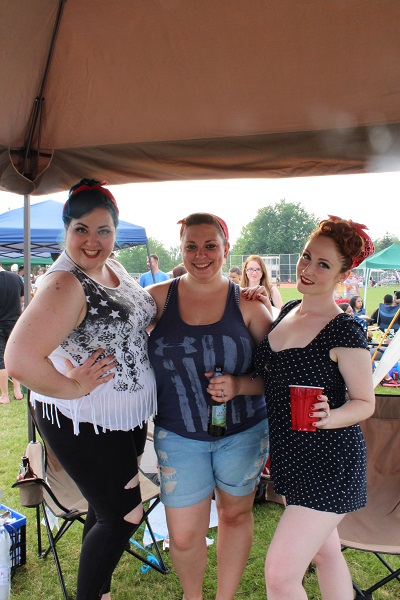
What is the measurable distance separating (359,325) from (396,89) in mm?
1272

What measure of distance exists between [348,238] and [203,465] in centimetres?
120

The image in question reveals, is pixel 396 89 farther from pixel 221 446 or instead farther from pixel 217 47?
pixel 221 446

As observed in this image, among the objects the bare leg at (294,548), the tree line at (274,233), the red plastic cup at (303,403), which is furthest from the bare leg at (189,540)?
the tree line at (274,233)

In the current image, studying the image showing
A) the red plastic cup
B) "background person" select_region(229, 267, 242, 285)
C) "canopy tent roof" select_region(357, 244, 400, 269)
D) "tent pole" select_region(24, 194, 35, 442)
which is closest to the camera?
the red plastic cup

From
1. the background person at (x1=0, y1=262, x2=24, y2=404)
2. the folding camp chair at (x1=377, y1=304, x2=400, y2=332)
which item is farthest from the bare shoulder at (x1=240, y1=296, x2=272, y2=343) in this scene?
the folding camp chair at (x1=377, y1=304, x2=400, y2=332)

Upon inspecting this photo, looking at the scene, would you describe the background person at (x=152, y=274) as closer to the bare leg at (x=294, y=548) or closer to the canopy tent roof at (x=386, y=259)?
the bare leg at (x=294, y=548)

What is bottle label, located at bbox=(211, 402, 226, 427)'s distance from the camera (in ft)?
6.52

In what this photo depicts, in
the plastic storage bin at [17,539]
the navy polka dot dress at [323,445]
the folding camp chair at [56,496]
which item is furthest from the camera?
the plastic storage bin at [17,539]

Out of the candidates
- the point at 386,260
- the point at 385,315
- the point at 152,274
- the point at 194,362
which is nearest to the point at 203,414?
the point at 194,362

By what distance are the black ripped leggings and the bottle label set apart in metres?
0.40

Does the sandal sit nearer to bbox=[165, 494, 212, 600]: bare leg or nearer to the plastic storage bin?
bbox=[165, 494, 212, 600]: bare leg

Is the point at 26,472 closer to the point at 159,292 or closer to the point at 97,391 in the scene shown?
the point at 97,391

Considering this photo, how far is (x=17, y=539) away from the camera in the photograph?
2.70 meters

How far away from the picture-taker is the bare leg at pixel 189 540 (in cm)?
210
